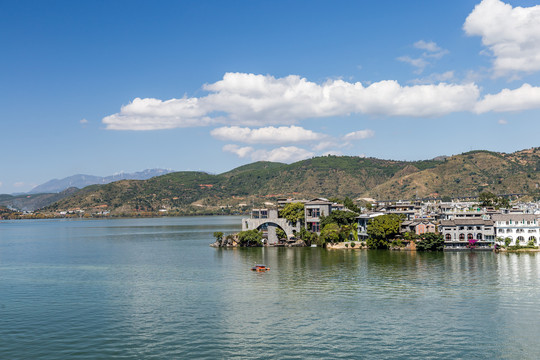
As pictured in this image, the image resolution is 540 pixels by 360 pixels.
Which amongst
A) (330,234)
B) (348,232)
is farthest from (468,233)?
(330,234)

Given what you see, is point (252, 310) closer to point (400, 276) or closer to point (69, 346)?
point (69, 346)

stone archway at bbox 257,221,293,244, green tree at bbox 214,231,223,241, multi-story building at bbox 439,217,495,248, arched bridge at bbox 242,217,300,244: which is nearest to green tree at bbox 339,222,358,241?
arched bridge at bbox 242,217,300,244

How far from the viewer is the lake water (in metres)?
36.3

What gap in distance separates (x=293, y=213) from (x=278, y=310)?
7037 centimetres

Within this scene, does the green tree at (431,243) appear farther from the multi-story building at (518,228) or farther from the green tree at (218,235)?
the green tree at (218,235)

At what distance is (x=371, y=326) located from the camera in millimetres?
41344

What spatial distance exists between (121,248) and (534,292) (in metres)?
91.4

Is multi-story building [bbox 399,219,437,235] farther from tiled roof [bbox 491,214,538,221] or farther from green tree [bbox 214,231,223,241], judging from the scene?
green tree [bbox 214,231,223,241]

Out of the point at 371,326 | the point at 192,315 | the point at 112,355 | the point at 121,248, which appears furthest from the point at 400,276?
the point at 121,248

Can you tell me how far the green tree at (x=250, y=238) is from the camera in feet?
377

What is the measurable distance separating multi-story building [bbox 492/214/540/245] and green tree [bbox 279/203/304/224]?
4234 cm

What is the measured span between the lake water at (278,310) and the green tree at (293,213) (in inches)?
1321

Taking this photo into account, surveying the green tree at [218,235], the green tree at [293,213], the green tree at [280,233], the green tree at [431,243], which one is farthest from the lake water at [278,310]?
the green tree at [293,213]

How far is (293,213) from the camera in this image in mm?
117125
